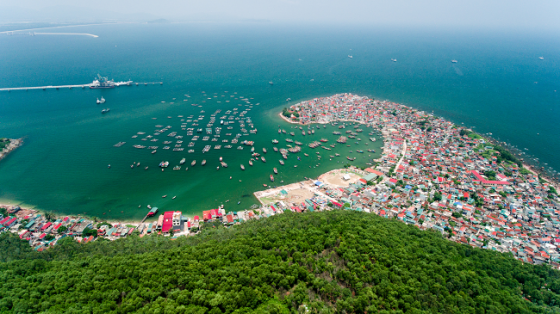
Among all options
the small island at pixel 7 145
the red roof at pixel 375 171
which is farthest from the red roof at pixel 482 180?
the small island at pixel 7 145

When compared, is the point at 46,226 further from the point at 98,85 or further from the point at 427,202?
the point at 98,85

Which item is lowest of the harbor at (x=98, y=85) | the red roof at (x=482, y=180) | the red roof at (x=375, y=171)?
the red roof at (x=375, y=171)

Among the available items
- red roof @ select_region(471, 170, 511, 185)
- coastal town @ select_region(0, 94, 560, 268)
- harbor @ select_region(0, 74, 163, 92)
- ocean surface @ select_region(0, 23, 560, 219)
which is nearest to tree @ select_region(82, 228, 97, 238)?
coastal town @ select_region(0, 94, 560, 268)

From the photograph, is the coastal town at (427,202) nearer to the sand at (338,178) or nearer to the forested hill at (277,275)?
A: the sand at (338,178)

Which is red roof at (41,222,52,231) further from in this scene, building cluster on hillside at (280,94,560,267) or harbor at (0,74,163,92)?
harbor at (0,74,163,92)

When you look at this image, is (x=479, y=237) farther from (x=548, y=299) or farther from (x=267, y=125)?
(x=267, y=125)

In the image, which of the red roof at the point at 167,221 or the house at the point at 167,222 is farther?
the red roof at the point at 167,221
